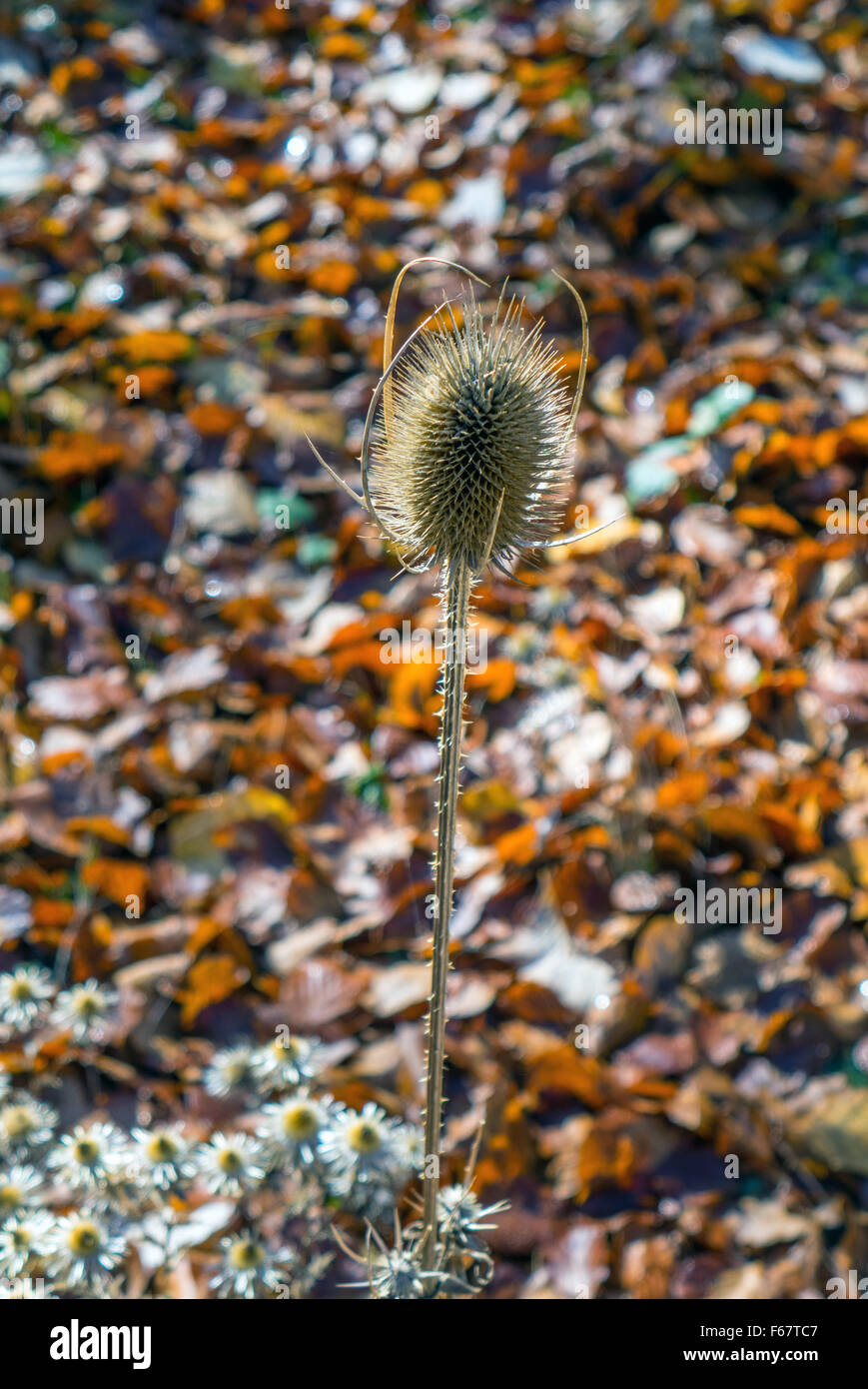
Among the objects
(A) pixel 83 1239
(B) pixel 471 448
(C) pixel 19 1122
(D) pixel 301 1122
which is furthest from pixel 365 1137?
(B) pixel 471 448

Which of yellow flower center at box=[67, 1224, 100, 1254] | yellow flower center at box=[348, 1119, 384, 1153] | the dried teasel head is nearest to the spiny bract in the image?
the dried teasel head

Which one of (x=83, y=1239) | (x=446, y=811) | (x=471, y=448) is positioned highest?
(x=471, y=448)

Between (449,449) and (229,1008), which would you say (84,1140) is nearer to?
(229,1008)

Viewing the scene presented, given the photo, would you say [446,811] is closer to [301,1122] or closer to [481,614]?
[301,1122]

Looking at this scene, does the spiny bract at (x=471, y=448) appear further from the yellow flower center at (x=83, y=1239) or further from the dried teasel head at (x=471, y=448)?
the yellow flower center at (x=83, y=1239)

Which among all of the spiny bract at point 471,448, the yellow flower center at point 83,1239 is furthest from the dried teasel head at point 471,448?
the yellow flower center at point 83,1239

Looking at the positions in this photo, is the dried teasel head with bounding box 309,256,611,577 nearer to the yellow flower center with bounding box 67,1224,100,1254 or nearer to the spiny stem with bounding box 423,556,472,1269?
the spiny stem with bounding box 423,556,472,1269

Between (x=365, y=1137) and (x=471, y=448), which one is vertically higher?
(x=471, y=448)
